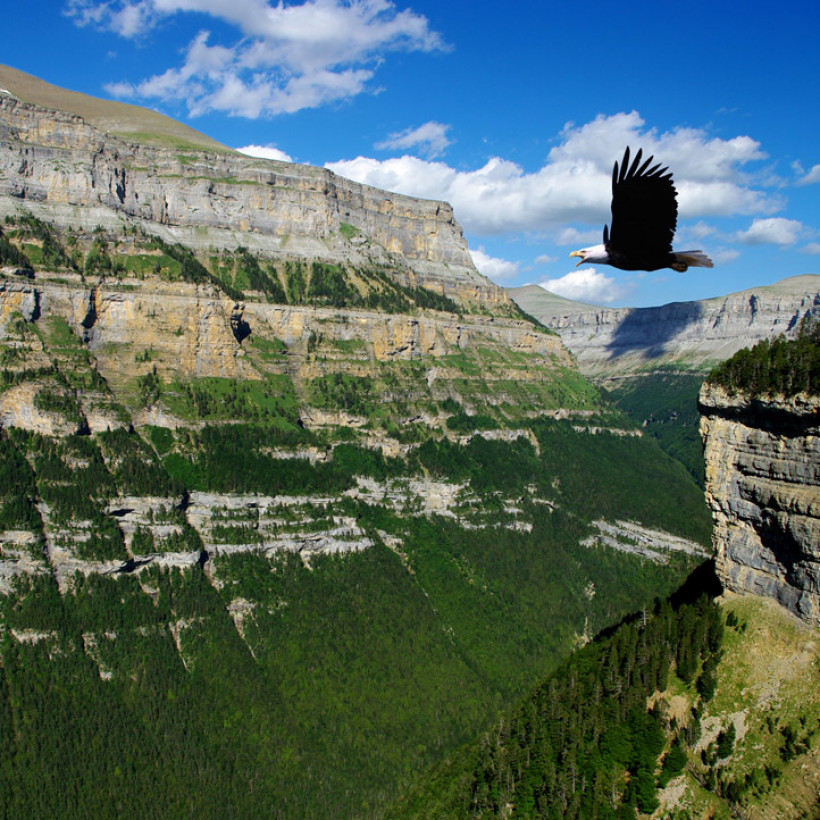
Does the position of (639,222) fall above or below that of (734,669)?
above

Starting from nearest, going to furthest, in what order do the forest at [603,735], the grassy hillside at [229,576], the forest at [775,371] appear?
1. the forest at [775,371]
2. the forest at [603,735]
3. the grassy hillside at [229,576]

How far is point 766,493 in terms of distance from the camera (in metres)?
63.0

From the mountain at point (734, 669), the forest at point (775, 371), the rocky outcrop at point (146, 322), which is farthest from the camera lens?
the rocky outcrop at point (146, 322)

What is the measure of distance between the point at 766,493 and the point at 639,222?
4601cm

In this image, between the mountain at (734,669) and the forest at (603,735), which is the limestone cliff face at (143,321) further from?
the mountain at (734,669)

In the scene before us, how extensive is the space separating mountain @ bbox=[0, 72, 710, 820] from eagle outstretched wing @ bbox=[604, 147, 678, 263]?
106709 millimetres

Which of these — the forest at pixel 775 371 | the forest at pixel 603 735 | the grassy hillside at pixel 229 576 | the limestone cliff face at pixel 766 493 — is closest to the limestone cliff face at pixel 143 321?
the grassy hillside at pixel 229 576

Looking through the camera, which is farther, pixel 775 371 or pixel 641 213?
pixel 775 371

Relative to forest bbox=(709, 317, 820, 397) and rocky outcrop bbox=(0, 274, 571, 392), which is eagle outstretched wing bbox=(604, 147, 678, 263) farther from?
rocky outcrop bbox=(0, 274, 571, 392)

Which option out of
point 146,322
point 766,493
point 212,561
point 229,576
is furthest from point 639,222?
point 146,322

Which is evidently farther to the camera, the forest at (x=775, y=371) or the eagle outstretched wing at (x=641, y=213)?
the forest at (x=775, y=371)

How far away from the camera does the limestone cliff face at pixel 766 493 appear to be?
59656 mm

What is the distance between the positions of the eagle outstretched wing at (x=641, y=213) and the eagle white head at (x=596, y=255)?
0.87 feet

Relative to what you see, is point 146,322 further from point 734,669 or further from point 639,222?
point 639,222
